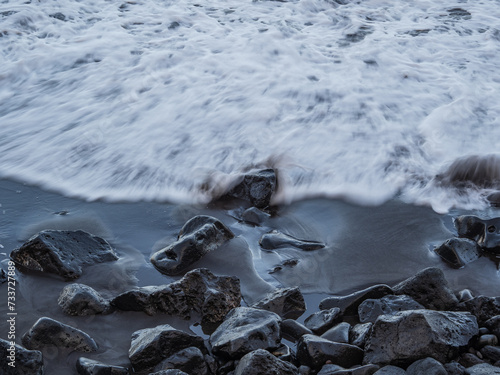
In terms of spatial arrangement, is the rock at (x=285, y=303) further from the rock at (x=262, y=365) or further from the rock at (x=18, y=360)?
the rock at (x=18, y=360)

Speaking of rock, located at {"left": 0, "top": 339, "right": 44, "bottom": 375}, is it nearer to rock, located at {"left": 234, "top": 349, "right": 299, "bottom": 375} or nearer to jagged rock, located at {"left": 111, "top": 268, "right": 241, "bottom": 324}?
jagged rock, located at {"left": 111, "top": 268, "right": 241, "bottom": 324}

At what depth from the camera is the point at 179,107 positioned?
467cm

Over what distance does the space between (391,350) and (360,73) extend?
3.49 m

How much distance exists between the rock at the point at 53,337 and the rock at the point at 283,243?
109cm

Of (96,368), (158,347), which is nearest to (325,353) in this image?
(158,347)

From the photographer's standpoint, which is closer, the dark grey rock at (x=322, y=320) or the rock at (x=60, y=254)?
the dark grey rock at (x=322, y=320)

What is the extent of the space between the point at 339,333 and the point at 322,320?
0.15m

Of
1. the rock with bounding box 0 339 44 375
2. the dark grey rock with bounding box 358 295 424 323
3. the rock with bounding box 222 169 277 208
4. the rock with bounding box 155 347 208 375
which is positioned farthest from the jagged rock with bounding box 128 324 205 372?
the rock with bounding box 222 169 277 208

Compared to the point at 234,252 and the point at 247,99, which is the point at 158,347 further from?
the point at 247,99

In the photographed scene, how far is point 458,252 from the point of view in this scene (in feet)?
9.68

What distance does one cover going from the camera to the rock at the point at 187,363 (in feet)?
7.09

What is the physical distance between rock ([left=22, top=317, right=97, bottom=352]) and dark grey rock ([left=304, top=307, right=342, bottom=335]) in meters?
0.91

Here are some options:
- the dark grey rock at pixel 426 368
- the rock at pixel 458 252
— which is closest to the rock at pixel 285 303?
the dark grey rock at pixel 426 368

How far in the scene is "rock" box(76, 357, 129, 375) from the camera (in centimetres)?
212
